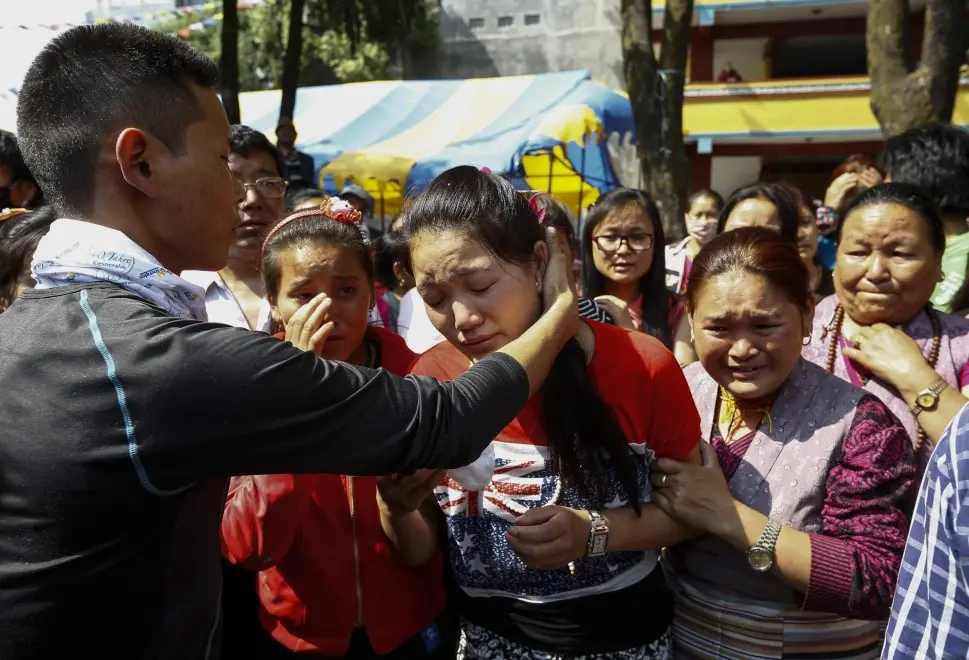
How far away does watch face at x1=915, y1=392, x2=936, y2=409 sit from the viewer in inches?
85.5

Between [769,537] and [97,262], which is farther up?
[97,262]

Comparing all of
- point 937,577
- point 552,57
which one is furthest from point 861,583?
point 552,57

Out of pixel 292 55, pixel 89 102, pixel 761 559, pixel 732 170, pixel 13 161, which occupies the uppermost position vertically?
pixel 292 55

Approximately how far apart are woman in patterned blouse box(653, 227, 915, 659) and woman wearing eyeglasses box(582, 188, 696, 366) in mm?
1666


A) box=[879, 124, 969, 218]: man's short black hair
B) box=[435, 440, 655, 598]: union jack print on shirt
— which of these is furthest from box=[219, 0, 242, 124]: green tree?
box=[435, 440, 655, 598]: union jack print on shirt

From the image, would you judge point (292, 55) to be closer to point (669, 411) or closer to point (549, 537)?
point (669, 411)

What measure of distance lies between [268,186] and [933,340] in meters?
2.65

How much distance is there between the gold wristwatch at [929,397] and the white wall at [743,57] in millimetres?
18794

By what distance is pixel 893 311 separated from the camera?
95.4 inches

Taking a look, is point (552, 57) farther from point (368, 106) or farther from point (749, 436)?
point (749, 436)

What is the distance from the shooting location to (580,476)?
6.08ft

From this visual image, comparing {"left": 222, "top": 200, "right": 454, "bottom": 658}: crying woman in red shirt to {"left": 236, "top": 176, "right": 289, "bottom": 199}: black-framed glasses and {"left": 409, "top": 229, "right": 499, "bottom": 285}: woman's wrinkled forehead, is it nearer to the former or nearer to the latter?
{"left": 409, "top": 229, "right": 499, "bottom": 285}: woman's wrinkled forehead

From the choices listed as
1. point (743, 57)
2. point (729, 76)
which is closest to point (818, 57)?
point (743, 57)

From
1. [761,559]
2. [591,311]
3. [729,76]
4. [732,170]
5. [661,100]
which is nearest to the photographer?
[761,559]
